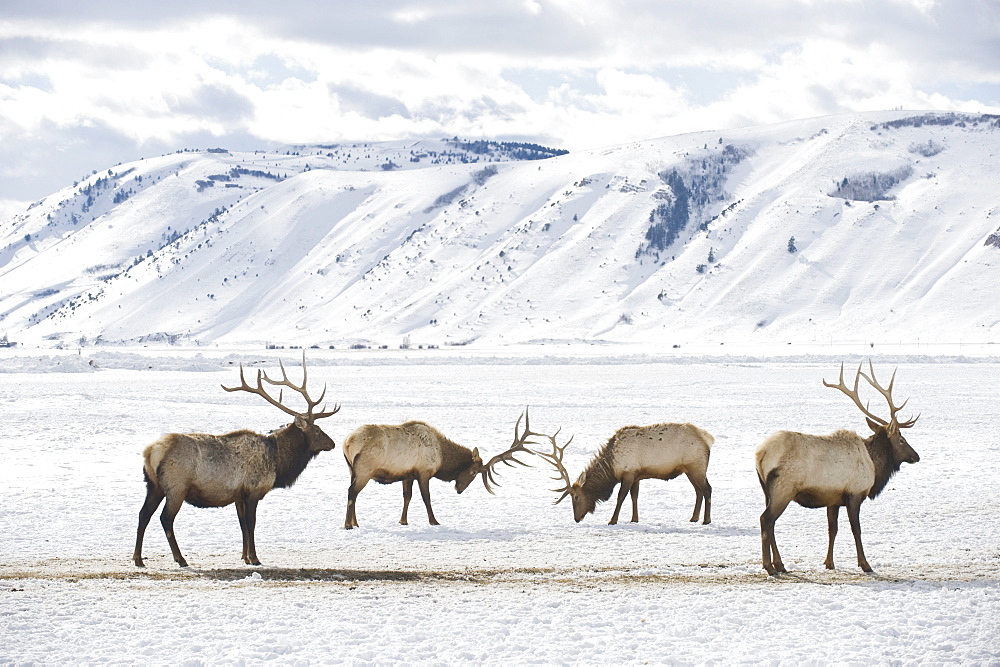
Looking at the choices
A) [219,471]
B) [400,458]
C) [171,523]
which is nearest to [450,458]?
[400,458]

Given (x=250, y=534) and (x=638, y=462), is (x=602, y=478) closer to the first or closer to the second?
(x=638, y=462)

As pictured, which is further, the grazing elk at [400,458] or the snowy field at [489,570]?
the grazing elk at [400,458]

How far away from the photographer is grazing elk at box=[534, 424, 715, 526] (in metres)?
15.9

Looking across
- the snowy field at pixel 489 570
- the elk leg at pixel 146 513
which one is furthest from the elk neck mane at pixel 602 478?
the elk leg at pixel 146 513

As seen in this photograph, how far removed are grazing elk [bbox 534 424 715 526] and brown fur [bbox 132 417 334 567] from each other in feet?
15.4

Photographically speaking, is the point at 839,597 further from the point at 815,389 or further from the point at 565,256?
the point at 565,256

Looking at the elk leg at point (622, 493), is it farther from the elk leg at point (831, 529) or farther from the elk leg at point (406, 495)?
the elk leg at point (831, 529)

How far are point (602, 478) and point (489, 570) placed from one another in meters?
4.61

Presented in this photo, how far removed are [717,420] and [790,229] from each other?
148897 mm

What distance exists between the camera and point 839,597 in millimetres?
9938

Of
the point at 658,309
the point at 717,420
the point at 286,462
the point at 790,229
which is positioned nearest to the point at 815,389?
the point at 717,420

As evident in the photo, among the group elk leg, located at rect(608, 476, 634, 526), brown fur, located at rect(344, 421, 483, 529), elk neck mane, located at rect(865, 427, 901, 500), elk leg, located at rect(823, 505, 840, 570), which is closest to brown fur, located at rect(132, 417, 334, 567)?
brown fur, located at rect(344, 421, 483, 529)

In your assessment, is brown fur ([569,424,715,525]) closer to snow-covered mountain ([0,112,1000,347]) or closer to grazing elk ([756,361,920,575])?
grazing elk ([756,361,920,575])

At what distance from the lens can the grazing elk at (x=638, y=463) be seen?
15891 millimetres
